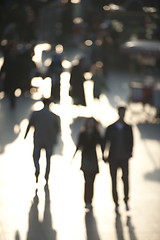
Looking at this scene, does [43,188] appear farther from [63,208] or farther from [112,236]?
[112,236]

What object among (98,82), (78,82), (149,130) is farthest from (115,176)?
(78,82)

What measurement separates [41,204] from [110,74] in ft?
64.7

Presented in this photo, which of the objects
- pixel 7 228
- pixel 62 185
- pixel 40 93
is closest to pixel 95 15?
pixel 40 93

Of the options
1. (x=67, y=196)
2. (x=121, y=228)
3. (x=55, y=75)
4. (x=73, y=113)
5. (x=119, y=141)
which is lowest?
(x=73, y=113)

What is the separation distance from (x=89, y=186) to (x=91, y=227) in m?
1.12

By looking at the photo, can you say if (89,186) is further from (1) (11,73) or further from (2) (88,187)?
(1) (11,73)

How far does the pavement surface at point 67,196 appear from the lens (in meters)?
10.2

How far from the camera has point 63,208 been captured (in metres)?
11.4

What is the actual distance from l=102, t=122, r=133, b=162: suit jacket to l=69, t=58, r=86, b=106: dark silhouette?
28.2ft

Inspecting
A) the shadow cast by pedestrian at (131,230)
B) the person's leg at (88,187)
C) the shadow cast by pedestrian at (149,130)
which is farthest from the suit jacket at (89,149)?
the shadow cast by pedestrian at (149,130)

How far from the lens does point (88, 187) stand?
1148 cm

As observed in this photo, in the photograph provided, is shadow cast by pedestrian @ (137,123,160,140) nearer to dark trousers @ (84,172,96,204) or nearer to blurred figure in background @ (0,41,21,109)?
blurred figure in background @ (0,41,21,109)

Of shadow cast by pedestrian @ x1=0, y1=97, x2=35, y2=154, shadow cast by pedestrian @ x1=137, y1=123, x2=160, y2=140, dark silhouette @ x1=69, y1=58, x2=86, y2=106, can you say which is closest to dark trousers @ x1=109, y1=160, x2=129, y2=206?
shadow cast by pedestrian @ x1=0, y1=97, x2=35, y2=154

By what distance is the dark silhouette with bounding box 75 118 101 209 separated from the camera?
36.9ft
